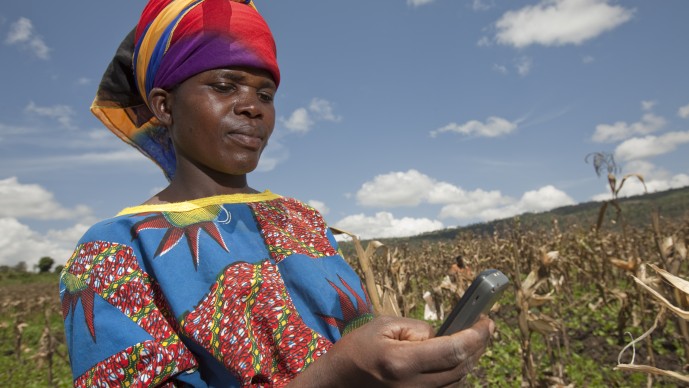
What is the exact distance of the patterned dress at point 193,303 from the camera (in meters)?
0.92

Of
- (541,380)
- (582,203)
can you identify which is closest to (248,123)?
(541,380)

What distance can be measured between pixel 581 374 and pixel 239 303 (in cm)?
624

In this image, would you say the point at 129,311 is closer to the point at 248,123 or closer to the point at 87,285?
the point at 87,285

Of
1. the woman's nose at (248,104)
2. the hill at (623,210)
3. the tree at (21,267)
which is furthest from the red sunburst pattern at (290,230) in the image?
the tree at (21,267)

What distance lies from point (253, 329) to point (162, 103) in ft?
2.26

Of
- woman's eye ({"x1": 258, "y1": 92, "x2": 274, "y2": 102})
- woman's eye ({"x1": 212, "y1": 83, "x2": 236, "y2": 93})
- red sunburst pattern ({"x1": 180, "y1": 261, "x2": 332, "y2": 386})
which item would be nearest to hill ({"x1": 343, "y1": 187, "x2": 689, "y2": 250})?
woman's eye ({"x1": 258, "y1": 92, "x2": 274, "y2": 102})

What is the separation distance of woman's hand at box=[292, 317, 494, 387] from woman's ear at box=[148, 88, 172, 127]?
838 millimetres

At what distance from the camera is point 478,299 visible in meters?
0.73

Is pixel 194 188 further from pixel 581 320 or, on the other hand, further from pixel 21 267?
pixel 21 267

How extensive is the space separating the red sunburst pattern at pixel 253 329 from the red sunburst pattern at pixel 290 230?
0.42 ft

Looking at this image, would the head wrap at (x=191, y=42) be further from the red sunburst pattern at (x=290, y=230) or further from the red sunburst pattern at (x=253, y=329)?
the red sunburst pattern at (x=253, y=329)

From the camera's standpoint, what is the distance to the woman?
78cm

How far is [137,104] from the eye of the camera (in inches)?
64.4

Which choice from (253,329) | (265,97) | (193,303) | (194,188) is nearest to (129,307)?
(193,303)
